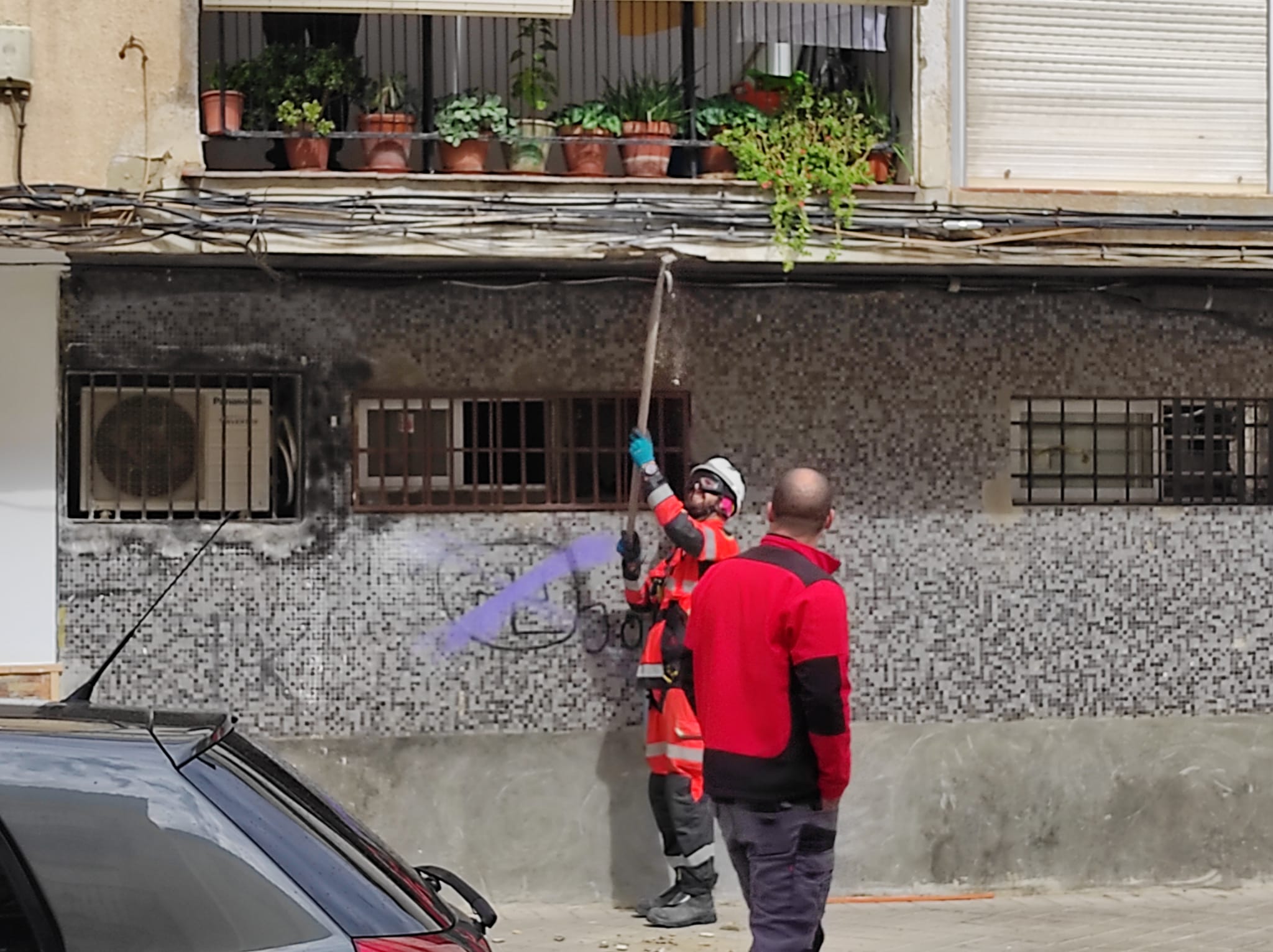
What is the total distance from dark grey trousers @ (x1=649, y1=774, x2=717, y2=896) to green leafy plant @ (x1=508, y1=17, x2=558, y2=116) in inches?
122

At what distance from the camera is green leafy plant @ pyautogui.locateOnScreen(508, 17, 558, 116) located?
818cm

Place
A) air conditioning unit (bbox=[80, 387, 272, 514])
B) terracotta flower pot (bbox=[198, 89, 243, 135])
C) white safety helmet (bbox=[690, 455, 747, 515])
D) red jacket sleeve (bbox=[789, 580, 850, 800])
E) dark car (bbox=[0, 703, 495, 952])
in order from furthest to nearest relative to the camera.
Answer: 1. air conditioning unit (bbox=[80, 387, 272, 514])
2. terracotta flower pot (bbox=[198, 89, 243, 135])
3. white safety helmet (bbox=[690, 455, 747, 515])
4. red jacket sleeve (bbox=[789, 580, 850, 800])
5. dark car (bbox=[0, 703, 495, 952])

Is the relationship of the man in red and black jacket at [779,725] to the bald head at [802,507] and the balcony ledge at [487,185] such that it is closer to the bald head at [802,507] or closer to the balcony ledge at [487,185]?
the bald head at [802,507]

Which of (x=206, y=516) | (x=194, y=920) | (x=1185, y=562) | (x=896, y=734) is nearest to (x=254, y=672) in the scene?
(x=206, y=516)

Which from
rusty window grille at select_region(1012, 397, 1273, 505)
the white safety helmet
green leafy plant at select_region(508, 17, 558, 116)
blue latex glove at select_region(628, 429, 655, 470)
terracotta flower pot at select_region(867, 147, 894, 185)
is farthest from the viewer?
rusty window grille at select_region(1012, 397, 1273, 505)

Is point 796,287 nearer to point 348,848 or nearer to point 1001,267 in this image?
point 1001,267

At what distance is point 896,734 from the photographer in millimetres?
8562

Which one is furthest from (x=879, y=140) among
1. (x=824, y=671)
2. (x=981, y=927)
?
(x=824, y=671)

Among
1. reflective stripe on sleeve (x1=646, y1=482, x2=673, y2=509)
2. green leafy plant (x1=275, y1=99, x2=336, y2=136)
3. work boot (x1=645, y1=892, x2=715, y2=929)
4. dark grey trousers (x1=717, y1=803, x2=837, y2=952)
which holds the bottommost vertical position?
work boot (x1=645, y1=892, x2=715, y2=929)

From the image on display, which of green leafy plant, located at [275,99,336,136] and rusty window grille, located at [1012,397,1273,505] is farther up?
green leafy plant, located at [275,99,336,136]

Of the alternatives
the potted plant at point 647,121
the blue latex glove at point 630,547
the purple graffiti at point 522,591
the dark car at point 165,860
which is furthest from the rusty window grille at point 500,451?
the dark car at point 165,860

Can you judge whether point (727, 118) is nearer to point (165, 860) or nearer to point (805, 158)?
point (805, 158)

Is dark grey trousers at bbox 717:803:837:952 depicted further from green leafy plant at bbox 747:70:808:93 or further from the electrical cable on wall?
the electrical cable on wall

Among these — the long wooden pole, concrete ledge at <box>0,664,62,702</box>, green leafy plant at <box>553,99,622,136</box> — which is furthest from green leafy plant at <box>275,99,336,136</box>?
concrete ledge at <box>0,664,62,702</box>
